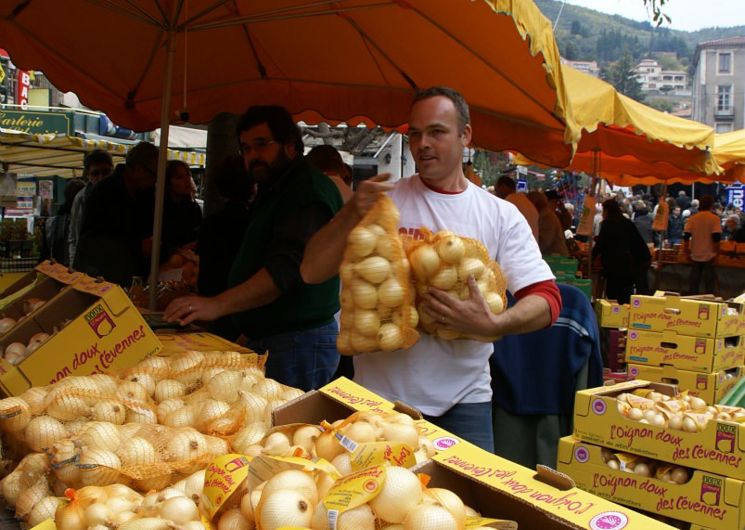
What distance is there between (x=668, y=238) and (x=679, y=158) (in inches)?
589

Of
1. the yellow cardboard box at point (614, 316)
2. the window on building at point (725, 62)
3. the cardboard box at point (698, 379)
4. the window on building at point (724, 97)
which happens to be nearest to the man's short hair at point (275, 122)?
the cardboard box at point (698, 379)

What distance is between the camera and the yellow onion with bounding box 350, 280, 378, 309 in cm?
A: 255

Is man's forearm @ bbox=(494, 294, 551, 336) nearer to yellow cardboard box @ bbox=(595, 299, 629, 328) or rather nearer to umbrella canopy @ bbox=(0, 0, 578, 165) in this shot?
umbrella canopy @ bbox=(0, 0, 578, 165)

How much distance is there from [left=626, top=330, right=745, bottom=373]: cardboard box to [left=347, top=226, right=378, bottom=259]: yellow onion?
4.46 m

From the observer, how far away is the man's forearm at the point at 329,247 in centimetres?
267

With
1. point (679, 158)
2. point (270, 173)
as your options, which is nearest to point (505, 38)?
point (270, 173)

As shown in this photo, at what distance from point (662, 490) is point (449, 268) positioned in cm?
191

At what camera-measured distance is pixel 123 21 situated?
520cm

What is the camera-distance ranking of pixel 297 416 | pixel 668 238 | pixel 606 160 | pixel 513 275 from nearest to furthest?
pixel 297 416 < pixel 513 275 < pixel 606 160 < pixel 668 238

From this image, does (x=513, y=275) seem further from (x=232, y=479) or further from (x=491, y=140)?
(x=491, y=140)

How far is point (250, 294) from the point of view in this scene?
3.32m

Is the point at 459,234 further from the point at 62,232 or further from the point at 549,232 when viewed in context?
the point at 549,232

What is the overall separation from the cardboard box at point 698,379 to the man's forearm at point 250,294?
4.18 metres

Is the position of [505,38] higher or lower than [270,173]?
higher
